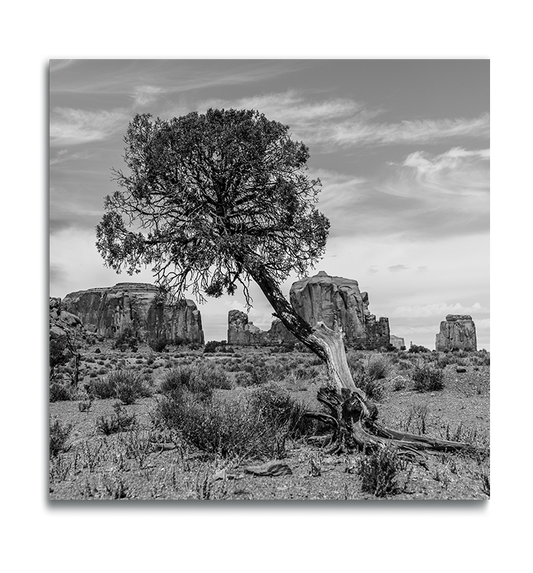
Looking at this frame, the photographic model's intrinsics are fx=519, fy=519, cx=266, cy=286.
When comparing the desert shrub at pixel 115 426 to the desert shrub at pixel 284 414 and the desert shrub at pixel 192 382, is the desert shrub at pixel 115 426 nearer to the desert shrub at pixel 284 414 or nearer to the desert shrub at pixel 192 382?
the desert shrub at pixel 284 414

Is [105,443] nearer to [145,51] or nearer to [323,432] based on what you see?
[323,432]

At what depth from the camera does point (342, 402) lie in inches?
335

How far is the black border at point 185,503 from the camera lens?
4777 millimetres

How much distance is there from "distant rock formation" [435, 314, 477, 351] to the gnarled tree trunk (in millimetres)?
43303

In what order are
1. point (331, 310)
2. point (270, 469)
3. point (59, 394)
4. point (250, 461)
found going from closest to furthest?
point (270, 469) → point (250, 461) → point (59, 394) → point (331, 310)

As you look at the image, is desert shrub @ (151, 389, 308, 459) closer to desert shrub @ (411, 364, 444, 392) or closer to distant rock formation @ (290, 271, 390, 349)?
desert shrub @ (411, 364, 444, 392)

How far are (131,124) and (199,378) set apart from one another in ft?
31.5

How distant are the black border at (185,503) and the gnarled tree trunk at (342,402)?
9.41ft

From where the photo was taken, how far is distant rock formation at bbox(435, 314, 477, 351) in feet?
171

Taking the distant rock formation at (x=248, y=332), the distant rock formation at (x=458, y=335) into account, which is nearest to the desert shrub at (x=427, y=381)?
the distant rock formation at (x=458, y=335)

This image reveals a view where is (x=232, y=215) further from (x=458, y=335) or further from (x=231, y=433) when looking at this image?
(x=458, y=335)

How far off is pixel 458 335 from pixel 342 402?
5389 centimetres

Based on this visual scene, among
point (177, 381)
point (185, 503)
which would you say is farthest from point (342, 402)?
point (177, 381)

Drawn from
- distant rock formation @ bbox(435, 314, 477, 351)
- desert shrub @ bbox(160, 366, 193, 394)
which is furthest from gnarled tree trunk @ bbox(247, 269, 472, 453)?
distant rock formation @ bbox(435, 314, 477, 351)
